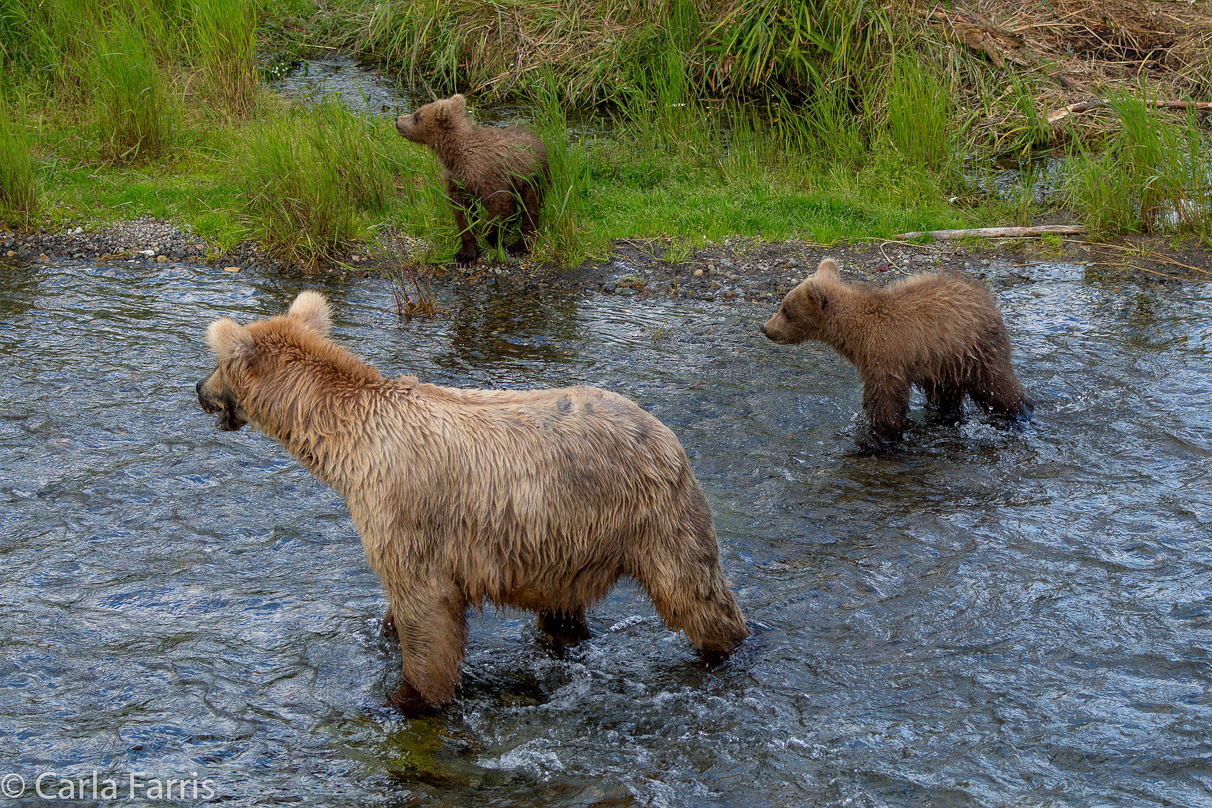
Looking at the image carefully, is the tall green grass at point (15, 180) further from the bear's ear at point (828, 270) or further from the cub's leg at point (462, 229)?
the bear's ear at point (828, 270)

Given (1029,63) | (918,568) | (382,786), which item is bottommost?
(382,786)

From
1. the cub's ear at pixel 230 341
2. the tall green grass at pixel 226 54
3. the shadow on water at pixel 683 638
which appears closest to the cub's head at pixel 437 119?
the shadow on water at pixel 683 638

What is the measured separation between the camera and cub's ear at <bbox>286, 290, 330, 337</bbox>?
4.12 meters

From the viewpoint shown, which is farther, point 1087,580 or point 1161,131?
point 1161,131

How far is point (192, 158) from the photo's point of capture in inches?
417

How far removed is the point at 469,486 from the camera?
152 inches

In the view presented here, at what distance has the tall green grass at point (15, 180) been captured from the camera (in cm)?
904

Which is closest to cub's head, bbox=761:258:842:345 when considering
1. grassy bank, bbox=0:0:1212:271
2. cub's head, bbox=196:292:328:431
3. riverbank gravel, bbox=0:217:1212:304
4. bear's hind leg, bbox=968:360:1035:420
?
bear's hind leg, bbox=968:360:1035:420

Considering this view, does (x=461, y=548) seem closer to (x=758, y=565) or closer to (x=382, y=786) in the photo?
(x=382, y=786)

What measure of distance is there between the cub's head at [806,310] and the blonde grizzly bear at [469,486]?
3036 millimetres

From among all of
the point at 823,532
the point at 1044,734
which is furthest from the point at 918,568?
the point at 1044,734

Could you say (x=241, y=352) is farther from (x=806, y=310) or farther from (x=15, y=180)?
(x=15, y=180)

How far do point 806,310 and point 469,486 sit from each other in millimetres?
3657

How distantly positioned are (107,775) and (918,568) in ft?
11.8
